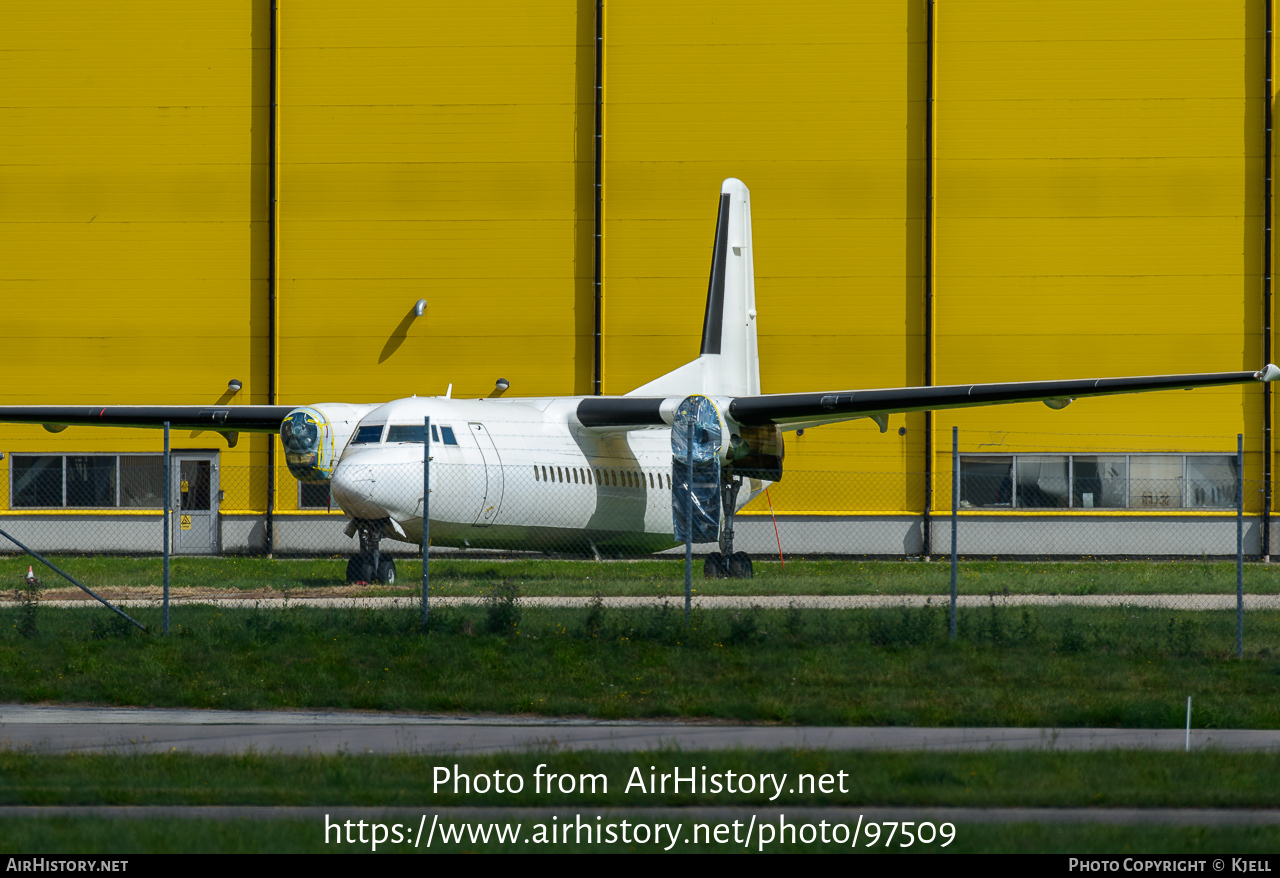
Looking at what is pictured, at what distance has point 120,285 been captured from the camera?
35.5 m

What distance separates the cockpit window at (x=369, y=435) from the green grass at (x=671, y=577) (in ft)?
7.38

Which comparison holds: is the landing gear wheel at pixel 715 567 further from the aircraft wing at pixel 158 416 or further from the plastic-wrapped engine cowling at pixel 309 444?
the aircraft wing at pixel 158 416

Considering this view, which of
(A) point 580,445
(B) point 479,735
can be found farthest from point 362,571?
(B) point 479,735

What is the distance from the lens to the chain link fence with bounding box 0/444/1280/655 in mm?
15719

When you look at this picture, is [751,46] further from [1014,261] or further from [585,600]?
[585,600]

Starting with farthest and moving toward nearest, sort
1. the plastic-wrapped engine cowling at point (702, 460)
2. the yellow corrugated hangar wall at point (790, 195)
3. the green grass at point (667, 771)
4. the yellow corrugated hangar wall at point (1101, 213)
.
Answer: the yellow corrugated hangar wall at point (790, 195) → the yellow corrugated hangar wall at point (1101, 213) → the plastic-wrapped engine cowling at point (702, 460) → the green grass at point (667, 771)

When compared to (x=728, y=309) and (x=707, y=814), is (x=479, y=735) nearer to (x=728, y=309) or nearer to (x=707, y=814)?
(x=707, y=814)

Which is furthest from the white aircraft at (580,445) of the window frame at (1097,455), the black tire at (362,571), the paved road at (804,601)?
the window frame at (1097,455)

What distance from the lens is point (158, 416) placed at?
25828mm

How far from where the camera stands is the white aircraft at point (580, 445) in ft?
70.6

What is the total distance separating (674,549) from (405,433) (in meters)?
11.4

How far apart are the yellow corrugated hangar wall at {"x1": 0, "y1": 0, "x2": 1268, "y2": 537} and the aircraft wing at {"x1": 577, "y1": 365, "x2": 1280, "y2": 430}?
9.49 metres

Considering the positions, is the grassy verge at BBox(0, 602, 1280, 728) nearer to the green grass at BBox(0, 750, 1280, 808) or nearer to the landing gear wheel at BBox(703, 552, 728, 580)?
the green grass at BBox(0, 750, 1280, 808)
